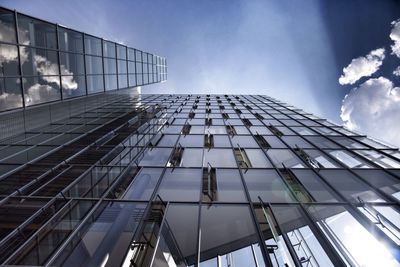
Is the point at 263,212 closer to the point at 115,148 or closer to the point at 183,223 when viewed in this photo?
the point at 183,223

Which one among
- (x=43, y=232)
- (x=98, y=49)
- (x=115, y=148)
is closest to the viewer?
(x=43, y=232)

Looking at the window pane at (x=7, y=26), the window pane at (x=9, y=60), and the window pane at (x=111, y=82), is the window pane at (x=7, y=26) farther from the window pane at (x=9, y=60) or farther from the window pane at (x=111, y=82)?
the window pane at (x=111, y=82)

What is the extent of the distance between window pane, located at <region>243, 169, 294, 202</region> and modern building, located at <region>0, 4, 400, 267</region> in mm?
61

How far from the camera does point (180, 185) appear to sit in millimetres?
10797

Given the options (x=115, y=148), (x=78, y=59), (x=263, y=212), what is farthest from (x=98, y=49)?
(x=263, y=212)

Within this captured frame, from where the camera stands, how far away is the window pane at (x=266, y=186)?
9812 millimetres

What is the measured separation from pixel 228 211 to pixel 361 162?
24.1ft

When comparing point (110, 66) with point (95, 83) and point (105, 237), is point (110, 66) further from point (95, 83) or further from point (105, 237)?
point (105, 237)

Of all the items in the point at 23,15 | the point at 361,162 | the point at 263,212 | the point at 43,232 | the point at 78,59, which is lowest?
the point at 263,212

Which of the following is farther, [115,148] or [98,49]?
[98,49]

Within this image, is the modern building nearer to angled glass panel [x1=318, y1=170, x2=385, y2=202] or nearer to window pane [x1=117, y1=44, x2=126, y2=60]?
angled glass panel [x1=318, y1=170, x2=385, y2=202]

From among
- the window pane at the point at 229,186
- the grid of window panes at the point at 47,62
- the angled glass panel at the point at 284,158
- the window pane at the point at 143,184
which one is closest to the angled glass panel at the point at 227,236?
the window pane at the point at 229,186

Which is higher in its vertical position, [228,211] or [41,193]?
[41,193]

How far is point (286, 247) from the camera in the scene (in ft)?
24.2
